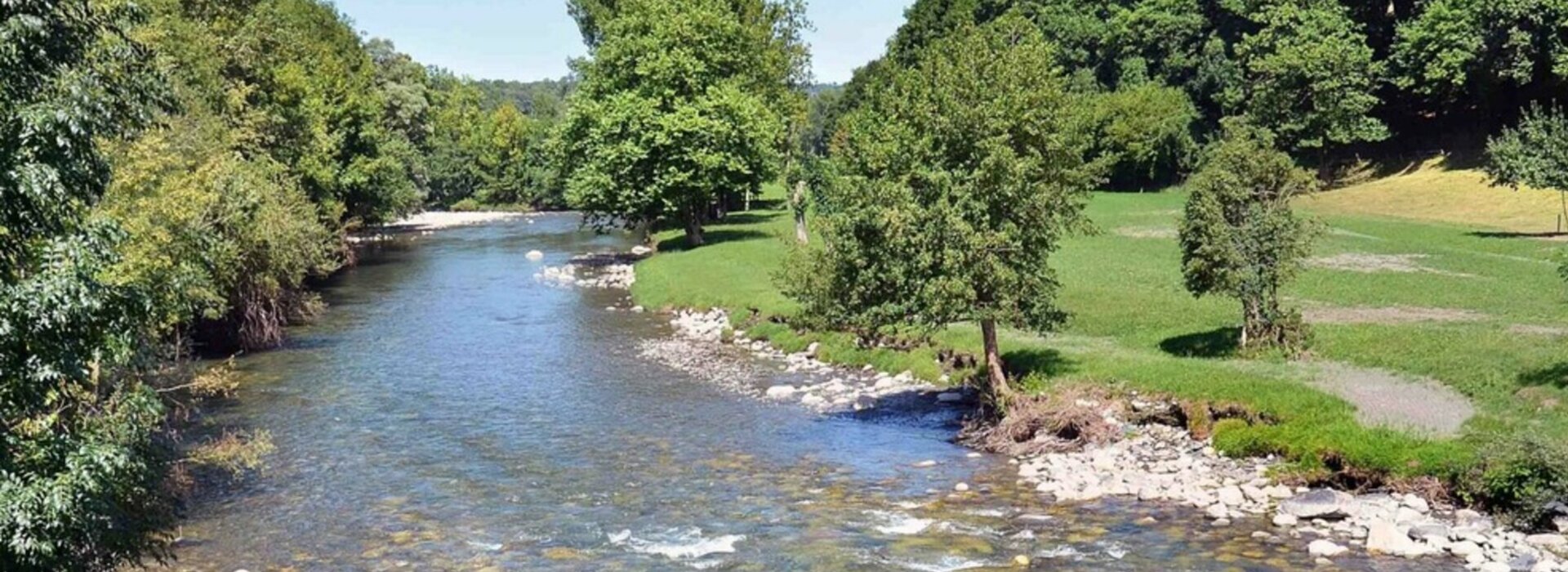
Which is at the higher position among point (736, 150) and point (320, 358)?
point (736, 150)

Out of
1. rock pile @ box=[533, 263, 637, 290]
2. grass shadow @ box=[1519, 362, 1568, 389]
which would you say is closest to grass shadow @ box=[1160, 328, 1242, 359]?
grass shadow @ box=[1519, 362, 1568, 389]

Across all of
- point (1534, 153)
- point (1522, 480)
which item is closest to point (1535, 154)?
point (1534, 153)

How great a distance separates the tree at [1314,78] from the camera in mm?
99875

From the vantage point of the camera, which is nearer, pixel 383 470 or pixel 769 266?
pixel 383 470

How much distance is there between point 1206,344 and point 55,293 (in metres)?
29.0

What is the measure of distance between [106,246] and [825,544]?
13.2m

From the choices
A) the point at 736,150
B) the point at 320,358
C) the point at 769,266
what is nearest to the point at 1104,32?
the point at 736,150

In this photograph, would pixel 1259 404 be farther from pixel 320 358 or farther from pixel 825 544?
pixel 320 358

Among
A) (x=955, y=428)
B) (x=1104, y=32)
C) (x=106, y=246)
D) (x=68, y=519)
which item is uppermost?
(x=1104, y=32)

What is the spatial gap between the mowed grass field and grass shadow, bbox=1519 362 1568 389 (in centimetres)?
7

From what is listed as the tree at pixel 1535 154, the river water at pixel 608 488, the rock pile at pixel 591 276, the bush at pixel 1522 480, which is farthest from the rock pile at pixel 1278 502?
the rock pile at pixel 591 276

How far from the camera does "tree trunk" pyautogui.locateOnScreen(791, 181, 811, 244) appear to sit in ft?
229

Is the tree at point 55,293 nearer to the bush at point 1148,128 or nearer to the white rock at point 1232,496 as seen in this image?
the white rock at point 1232,496

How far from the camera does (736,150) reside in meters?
74.1
